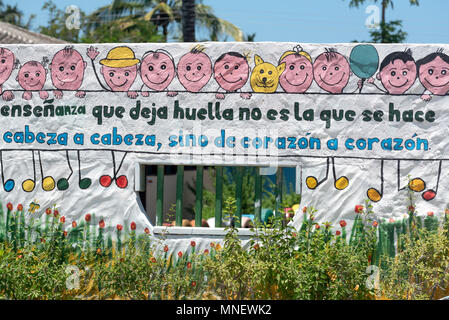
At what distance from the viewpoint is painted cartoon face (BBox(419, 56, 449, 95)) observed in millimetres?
6273

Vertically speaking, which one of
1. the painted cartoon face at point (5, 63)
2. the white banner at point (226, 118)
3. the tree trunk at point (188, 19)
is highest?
the tree trunk at point (188, 19)

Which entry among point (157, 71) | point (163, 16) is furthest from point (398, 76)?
point (163, 16)

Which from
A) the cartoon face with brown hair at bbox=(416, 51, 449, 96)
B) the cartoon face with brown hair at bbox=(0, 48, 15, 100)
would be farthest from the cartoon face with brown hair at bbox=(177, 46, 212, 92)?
the cartoon face with brown hair at bbox=(416, 51, 449, 96)

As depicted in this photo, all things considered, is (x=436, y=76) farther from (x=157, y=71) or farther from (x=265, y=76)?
(x=157, y=71)

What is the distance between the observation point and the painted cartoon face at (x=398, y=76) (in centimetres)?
630

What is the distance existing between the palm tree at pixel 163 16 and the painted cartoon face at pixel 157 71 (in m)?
21.5

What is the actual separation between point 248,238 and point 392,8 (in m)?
17.1

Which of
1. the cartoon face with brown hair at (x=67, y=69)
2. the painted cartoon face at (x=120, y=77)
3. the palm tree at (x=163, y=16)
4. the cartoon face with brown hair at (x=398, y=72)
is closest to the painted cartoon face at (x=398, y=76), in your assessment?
the cartoon face with brown hair at (x=398, y=72)

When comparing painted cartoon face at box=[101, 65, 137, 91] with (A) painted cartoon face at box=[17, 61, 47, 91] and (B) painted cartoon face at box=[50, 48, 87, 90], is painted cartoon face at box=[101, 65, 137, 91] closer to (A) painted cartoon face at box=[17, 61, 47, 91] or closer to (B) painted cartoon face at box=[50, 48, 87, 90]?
(B) painted cartoon face at box=[50, 48, 87, 90]

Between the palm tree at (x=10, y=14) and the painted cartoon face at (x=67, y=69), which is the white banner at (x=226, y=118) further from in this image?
the palm tree at (x=10, y=14)

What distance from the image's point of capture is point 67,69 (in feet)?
21.9

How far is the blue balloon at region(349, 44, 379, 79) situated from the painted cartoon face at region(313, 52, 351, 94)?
0.08m

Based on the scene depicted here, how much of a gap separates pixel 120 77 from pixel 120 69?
9 cm
